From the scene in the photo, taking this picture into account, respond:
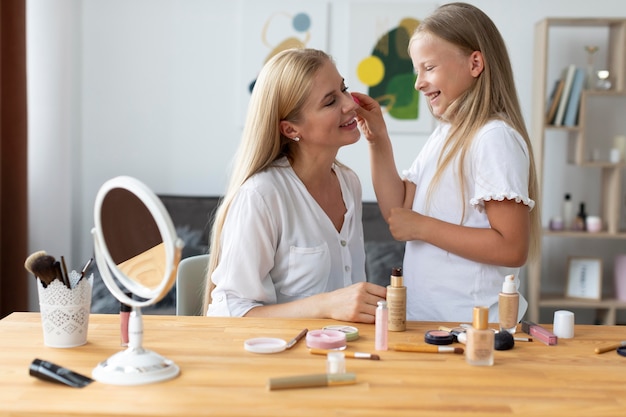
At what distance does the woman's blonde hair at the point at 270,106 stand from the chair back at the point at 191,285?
0.17 metres

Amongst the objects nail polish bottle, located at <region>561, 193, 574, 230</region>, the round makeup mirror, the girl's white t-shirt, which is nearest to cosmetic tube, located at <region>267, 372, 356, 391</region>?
the round makeup mirror

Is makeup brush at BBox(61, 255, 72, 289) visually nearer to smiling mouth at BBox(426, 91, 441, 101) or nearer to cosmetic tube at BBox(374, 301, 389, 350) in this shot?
cosmetic tube at BBox(374, 301, 389, 350)

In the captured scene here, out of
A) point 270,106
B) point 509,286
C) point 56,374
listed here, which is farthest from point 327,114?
point 56,374

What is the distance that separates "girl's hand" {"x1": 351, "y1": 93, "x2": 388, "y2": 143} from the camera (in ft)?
7.18

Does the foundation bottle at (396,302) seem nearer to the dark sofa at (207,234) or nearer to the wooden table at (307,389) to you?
the wooden table at (307,389)

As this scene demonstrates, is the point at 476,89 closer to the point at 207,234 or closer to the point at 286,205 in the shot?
the point at 286,205

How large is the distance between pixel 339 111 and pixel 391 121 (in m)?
2.32

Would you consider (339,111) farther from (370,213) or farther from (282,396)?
(370,213)

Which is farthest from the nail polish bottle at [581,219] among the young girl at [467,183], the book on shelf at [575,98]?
the young girl at [467,183]

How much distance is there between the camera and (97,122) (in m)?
4.34

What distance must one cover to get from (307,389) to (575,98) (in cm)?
320

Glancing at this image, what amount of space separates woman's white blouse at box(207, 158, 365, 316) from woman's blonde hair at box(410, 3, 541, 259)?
0.31 m

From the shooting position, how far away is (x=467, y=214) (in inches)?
76.6

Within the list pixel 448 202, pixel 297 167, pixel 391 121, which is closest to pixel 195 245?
pixel 391 121
